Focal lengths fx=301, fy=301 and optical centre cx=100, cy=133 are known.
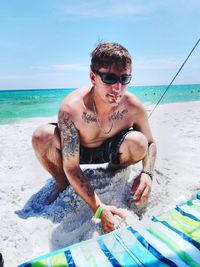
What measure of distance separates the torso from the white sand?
404 mm

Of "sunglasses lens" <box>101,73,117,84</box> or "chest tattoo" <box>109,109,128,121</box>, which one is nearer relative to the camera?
"sunglasses lens" <box>101,73,117,84</box>

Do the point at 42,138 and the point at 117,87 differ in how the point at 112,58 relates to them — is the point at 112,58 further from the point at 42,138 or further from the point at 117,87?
the point at 42,138

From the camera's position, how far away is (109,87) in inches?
79.3

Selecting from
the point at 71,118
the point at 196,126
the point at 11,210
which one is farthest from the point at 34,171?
the point at 196,126

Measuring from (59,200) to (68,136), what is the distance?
57 centimetres

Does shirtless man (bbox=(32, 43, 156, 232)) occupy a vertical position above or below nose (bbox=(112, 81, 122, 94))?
below

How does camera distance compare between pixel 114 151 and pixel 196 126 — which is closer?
pixel 114 151

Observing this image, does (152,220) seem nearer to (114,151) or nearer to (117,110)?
(114,151)

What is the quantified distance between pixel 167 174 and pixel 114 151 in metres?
0.76

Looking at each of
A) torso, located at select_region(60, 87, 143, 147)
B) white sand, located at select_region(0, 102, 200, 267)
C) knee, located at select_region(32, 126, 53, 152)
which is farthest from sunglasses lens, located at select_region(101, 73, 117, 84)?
white sand, located at select_region(0, 102, 200, 267)

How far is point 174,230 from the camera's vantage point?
161cm

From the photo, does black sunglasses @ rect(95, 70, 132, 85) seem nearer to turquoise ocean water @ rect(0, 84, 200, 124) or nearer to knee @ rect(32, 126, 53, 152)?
knee @ rect(32, 126, 53, 152)

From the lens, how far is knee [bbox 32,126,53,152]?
90.7 inches

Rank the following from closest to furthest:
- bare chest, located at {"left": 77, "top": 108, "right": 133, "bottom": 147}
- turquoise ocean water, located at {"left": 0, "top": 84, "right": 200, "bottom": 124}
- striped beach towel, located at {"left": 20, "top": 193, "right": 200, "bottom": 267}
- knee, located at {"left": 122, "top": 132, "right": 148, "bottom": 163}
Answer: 1. striped beach towel, located at {"left": 20, "top": 193, "right": 200, "bottom": 267}
2. bare chest, located at {"left": 77, "top": 108, "right": 133, "bottom": 147}
3. knee, located at {"left": 122, "top": 132, "right": 148, "bottom": 163}
4. turquoise ocean water, located at {"left": 0, "top": 84, "right": 200, "bottom": 124}
